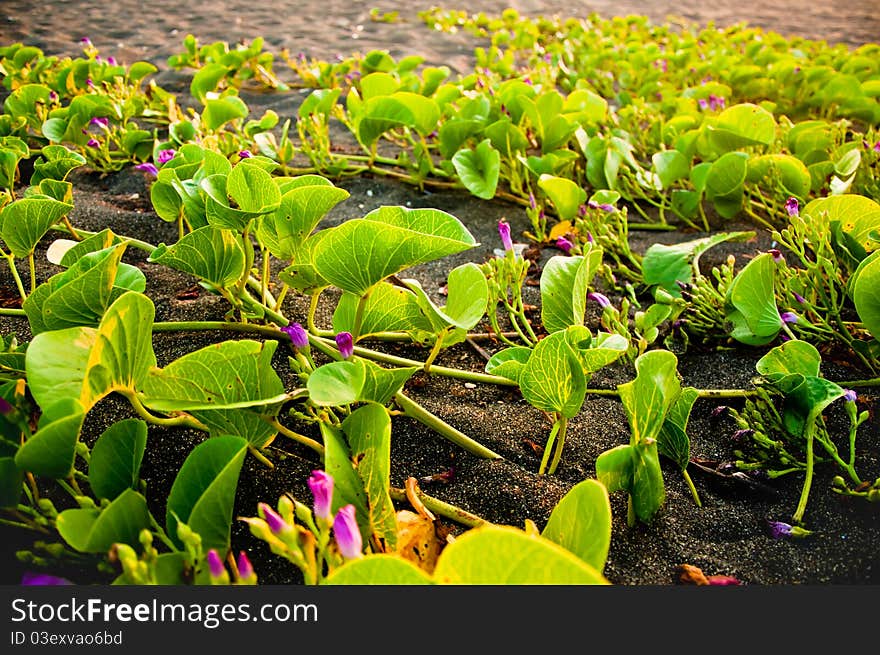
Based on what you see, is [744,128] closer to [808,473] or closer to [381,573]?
[808,473]

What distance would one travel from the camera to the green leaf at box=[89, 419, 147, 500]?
915 millimetres

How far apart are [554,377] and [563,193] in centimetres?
109

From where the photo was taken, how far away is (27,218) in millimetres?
1333

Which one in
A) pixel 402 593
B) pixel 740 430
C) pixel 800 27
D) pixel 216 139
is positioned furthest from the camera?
pixel 800 27

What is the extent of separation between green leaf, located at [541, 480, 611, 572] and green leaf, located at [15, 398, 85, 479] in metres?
0.57

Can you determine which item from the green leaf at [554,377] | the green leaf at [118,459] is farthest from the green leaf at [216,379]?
the green leaf at [554,377]

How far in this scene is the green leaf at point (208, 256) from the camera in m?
1.21

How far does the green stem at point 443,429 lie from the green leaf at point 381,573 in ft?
2.04

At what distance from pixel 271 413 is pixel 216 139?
4.96 feet

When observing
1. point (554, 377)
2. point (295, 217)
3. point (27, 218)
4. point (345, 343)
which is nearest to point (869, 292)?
point (554, 377)

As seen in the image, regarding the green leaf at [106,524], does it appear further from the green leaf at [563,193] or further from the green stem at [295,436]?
the green leaf at [563,193]

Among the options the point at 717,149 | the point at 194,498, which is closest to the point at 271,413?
the point at 194,498

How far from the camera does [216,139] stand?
7.45 feet

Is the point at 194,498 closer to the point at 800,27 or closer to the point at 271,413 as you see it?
the point at 271,413
